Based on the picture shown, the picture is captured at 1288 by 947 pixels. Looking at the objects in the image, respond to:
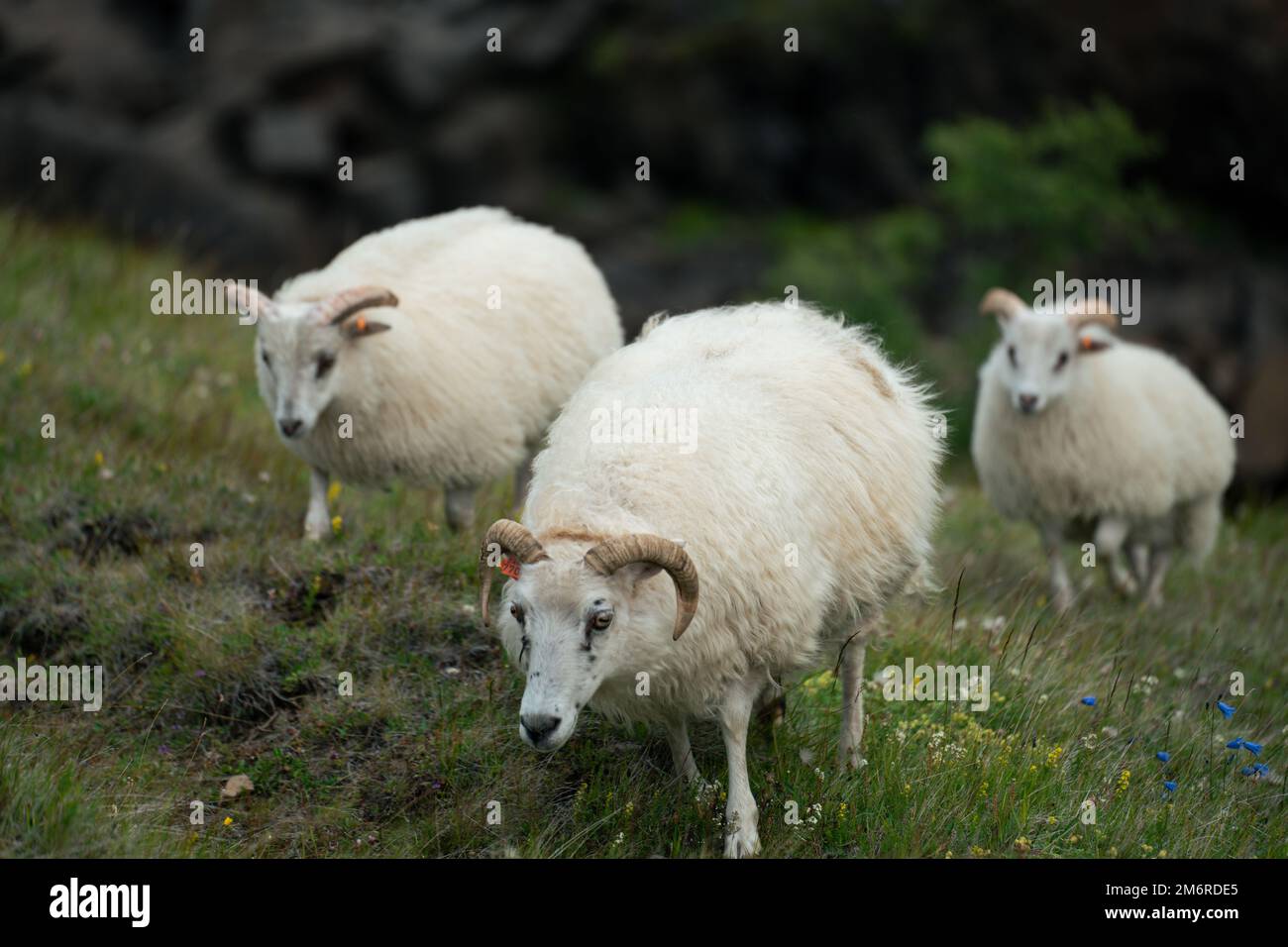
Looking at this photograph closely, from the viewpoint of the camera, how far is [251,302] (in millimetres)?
6984

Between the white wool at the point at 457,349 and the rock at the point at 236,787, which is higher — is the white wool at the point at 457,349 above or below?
above

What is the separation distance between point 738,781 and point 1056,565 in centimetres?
449

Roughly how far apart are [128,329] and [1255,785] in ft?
26.0

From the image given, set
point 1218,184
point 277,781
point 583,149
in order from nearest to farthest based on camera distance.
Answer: point 277,781, point 1218,184, point 583,149

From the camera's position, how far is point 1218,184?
640 inches

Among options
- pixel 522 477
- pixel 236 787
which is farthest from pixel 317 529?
pixel 236 787

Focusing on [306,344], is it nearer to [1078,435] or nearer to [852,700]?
[852,700]

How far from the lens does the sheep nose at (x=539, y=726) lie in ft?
15.1

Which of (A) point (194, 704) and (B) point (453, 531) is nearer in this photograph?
(A) point (194, 704)

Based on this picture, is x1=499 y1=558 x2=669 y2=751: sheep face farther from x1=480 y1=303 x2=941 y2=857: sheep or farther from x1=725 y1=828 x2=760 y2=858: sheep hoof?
x1=725 y1=828 x2=760 y2=858: sheep hoof

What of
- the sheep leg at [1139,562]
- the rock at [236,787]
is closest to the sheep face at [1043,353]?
the sheep leg at [1139,562]

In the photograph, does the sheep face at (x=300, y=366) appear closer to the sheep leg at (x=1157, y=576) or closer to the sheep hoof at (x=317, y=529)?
the sheep hoof at (x=317, y=529)
